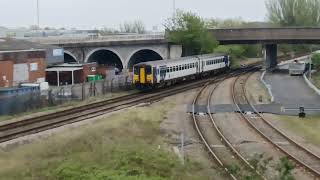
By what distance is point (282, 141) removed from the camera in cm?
2581

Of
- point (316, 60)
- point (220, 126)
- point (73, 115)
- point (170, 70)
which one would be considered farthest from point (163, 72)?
point (316, 60)

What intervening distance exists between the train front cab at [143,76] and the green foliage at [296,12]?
70.4 metres

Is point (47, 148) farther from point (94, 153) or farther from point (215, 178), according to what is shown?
point (215, 178)

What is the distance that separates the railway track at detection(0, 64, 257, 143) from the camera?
29.4 meters

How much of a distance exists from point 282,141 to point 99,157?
9.88 m

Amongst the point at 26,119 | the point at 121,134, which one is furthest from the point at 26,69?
the point at 121,134

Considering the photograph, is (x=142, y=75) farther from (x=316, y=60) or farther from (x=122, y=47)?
(x=122, y=47)

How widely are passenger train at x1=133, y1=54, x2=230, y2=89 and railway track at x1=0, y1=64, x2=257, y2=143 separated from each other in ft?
3.88

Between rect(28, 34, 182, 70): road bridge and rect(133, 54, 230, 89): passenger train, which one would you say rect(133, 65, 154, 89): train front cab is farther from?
rect(28, 34, 182, 70): road bridge

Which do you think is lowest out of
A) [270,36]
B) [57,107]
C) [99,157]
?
[57,107]

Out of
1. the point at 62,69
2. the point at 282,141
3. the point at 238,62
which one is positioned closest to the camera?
the point at 282,141

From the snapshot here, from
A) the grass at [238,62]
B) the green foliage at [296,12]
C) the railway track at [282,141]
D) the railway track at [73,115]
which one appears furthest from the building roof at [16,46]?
the green foliage at [296,12]

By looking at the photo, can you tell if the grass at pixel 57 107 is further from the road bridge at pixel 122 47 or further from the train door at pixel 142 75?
the road bridge at pixel 122 47

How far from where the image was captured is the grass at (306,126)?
27016 millimetres
